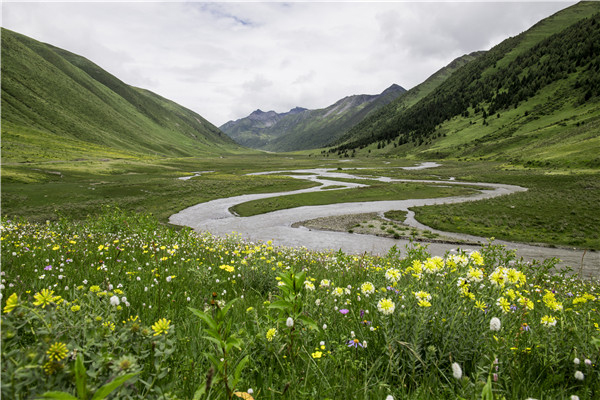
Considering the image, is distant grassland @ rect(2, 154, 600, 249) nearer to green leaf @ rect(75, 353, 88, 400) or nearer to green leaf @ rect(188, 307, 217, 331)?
green leaf @ rect(188, 307, 217, 331)

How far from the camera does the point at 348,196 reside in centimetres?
5494

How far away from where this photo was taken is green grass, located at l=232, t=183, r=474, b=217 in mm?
45612

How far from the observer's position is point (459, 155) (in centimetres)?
14738

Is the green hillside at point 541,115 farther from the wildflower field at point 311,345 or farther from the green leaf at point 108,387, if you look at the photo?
the green leaf at point 108,387

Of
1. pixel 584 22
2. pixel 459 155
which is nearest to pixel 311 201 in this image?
pixel 459 155

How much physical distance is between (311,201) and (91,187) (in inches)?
1705

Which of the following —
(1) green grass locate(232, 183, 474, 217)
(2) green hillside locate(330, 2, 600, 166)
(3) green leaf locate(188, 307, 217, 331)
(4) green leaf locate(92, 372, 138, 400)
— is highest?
(2) green hillside locate(330, 2, 600, 166)

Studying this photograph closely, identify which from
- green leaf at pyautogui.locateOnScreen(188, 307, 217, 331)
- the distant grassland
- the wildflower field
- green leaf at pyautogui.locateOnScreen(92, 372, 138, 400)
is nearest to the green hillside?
the distant grassland

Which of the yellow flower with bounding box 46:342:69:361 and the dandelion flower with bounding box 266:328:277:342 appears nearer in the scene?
the yellow flower with bounding box 46:342:69:361

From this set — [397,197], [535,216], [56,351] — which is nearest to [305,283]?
[56,351]

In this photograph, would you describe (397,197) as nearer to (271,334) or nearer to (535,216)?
(535,216)

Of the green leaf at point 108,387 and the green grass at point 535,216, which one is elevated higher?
the green leaf at point 108,387

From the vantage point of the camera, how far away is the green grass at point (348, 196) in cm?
4561

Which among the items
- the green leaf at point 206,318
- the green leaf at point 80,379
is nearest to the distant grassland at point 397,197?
the green leaf at point 206,318
